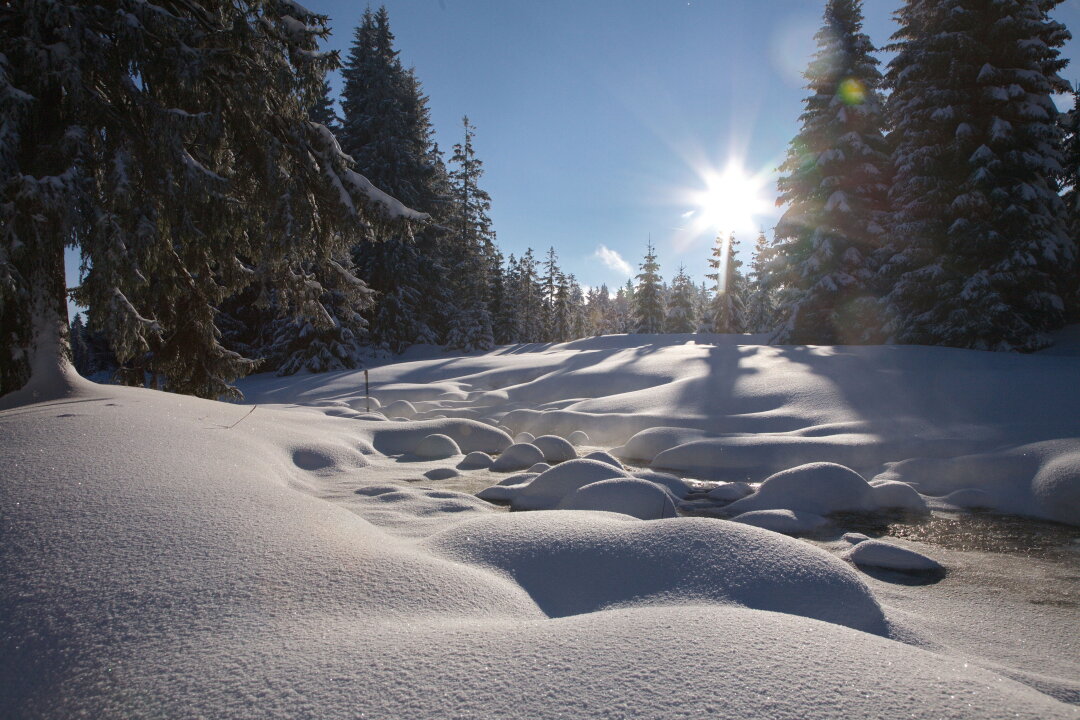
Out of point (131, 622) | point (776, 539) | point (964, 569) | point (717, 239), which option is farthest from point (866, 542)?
point (717, 239)

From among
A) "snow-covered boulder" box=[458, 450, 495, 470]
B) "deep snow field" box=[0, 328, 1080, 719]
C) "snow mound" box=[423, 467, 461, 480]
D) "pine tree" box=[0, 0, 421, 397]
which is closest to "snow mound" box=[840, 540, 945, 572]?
"deep snow field" box=[0, 328, 1080, 719]

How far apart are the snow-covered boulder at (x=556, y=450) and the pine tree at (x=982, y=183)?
10.9m

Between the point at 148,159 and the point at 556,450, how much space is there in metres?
5.72

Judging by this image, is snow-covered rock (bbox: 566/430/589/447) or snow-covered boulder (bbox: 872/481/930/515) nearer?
snow-covered boulder (bbox: 872/481/930/515)

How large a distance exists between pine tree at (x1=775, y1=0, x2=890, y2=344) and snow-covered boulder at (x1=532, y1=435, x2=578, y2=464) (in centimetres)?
1247

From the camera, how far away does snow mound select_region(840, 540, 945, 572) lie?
3238 millimetres

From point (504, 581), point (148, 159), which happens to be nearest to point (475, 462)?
point (504, 581)

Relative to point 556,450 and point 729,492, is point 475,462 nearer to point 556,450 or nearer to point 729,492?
point 556,450

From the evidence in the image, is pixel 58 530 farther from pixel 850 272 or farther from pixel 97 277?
pixel 850 272

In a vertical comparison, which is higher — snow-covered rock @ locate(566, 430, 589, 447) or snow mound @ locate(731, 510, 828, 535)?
snow-covered rock @ locate(566, 430, 589, 447)

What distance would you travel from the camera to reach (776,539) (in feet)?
8.39

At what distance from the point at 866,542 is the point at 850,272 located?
14893 mm

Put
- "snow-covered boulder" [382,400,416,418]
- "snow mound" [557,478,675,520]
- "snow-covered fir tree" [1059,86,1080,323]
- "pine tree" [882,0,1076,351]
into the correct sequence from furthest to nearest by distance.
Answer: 1. "snow-covered fir tree" [1059,86,1080,323]
2. "pine tree" [882,0,1076,351]
3. "snow-covered boulder" [382,400,416,418]
4. "snow mound" [557,478,675,520]

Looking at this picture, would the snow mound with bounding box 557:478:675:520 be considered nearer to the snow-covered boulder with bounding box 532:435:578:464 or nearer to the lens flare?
the snow-covered boulder with bounding box 532:435:578:464
